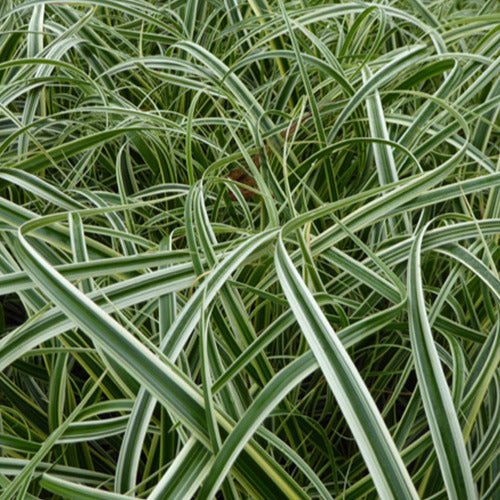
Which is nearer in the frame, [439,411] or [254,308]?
[439,411]

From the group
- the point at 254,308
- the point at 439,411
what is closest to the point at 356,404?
the point at 439,411

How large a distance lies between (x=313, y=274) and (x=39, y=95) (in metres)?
0.53

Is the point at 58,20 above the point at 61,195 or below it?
above

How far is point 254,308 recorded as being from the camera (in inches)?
30.0

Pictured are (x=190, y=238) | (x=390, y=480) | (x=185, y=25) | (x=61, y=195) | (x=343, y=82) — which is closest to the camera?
(x=390, y=480)

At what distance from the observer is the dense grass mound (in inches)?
18.6

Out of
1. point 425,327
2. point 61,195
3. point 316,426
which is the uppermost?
point 61,195

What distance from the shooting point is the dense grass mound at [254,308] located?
1.55ft

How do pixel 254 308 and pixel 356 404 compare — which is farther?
pixel 254 308

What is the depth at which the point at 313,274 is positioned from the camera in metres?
0.62

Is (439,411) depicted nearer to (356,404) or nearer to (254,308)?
(356,404)

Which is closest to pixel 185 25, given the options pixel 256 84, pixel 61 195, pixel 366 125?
pixel 256 84

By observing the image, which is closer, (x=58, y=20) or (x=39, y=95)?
(x=39, y=95)

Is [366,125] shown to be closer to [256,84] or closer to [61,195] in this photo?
[256,84]
